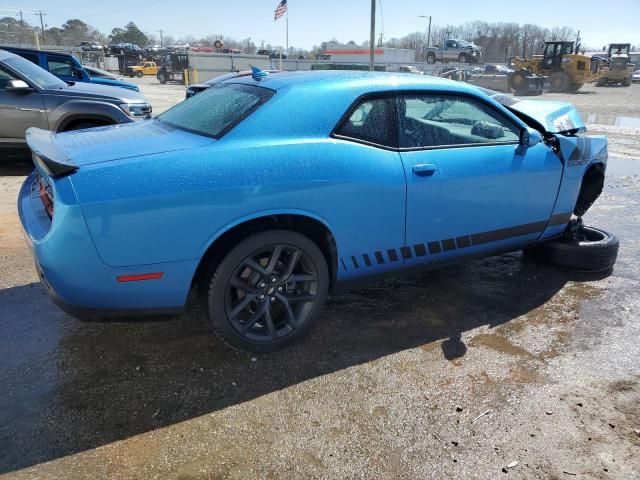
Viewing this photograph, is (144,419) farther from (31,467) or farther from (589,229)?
(589,229)

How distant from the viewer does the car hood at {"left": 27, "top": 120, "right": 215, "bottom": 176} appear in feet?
Answer: 8.12

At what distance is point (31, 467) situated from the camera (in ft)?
7.01

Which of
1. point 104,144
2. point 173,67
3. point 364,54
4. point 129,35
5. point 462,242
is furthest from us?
point 129,35

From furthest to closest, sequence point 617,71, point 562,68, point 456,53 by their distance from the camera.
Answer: point 456,53 → point 617,71 → point 562,68

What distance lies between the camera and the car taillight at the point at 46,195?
8.70 feet

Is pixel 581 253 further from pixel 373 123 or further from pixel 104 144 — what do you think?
pixel 104 144

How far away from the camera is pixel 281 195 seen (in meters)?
2.69

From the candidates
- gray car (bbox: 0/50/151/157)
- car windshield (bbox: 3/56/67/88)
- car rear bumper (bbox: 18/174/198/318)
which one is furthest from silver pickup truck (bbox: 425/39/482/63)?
car rear bumper (bbox: 18/174/198/318)

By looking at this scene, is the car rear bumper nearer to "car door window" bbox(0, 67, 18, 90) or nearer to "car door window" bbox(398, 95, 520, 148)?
"car door window" bbox(398, 95, 520, 148)

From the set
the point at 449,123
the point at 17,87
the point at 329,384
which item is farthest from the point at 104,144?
the point at 17,87

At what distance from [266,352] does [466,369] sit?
1.19m

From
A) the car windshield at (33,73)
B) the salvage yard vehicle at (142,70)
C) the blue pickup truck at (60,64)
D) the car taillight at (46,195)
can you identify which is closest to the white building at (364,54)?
the salvage yard vehicle at (142,70)

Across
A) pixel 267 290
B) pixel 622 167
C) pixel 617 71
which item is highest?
pixel 617 71

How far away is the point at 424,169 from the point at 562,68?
98.7ft
